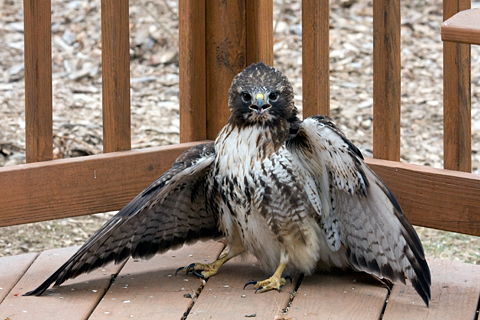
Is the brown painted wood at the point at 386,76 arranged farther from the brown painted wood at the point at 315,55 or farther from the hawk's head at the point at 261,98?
the hawk's head at the point at 261,98

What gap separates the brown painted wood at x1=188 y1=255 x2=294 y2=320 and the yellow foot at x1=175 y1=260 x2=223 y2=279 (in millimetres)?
26

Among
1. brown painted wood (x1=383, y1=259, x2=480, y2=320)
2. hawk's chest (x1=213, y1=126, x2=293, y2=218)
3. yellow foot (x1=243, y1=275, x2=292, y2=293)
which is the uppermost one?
hawk's chest (x1=213, y1=126, x2=293, y2=218)

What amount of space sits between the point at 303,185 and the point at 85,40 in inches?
178

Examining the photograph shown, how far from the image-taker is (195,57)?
3.96 meters

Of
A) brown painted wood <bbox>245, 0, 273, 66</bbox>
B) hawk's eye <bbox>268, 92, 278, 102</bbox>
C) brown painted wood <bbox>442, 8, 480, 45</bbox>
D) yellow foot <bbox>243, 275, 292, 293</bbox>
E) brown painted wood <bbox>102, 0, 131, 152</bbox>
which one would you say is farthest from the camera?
brown painted wood <bbox>245, 0, 273, 66</bbox>

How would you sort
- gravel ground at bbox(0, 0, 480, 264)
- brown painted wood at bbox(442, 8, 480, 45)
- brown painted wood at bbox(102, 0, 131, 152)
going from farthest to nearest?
1. gravel ground at bbox(0, 0, 480, 264)
2. brown painted wood at bbox(102, 0, 131, 152)
3. brown painted wood at bbox(442, 8, 480, 45)

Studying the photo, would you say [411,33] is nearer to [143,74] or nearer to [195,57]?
[143,74]

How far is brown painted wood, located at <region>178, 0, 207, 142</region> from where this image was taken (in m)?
3.90

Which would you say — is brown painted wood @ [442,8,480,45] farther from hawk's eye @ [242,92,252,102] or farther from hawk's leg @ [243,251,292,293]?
hawk's leg @ [243,251,292,293]

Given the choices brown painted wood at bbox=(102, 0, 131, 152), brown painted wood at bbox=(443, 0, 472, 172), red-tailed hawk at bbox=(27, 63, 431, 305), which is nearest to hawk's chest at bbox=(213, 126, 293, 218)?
red-tailed hawk at bbox=(27, 63, 431, 305)

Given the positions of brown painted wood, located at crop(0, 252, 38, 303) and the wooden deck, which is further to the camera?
brown painted wood, located at crop(0, 252, 38, 303)

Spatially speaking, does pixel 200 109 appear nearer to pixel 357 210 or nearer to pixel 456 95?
pixel 357 210

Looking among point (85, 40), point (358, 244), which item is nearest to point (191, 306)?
point (358, 244)

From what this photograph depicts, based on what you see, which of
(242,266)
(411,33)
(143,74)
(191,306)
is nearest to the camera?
(191,306)
